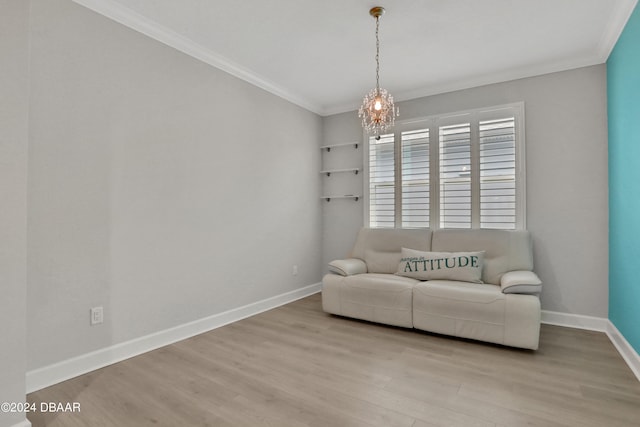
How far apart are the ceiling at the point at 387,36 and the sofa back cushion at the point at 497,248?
1777 millimetres

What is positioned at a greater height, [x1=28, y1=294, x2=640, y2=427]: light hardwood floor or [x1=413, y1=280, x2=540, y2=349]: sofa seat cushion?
[x1=413, y1=280, x2=540, y2=349]: sofa seat cushion

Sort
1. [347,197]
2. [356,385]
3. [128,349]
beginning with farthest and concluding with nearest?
[347,197], [128,349], [356,385]

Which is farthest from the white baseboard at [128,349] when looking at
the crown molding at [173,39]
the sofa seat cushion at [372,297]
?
the crown molding at [173,39]

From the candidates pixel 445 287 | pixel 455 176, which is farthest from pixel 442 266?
pixel 455 176

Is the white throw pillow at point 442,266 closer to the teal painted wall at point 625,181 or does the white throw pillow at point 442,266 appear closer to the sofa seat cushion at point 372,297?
the sofa seat cushion at point 372,297

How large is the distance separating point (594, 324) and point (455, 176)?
203cm

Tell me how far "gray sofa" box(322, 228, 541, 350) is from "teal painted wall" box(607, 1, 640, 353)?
2.04 feet

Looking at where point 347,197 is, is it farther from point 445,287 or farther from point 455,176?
point 445,287

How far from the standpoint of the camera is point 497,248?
3.48m

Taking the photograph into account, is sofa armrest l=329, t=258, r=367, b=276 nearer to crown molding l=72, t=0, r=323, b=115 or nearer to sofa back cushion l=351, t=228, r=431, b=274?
sofa back cushion l=351, t=228, r=431, b=274

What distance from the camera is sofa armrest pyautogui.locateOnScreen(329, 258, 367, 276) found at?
3745mm

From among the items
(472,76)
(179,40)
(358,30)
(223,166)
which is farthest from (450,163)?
(179,40)

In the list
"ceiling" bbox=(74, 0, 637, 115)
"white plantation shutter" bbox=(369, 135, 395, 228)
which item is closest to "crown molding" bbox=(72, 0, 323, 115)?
"ceiling" bbox=(74, 0, 637, 115)

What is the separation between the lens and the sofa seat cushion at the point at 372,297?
3.26m
